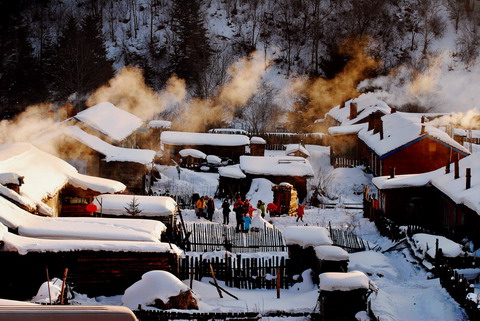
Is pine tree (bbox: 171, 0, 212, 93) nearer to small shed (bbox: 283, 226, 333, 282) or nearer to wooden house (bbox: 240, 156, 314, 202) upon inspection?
wooden house (bbox: 240, 156, 314, 202)

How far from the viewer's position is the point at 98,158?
33500 mm

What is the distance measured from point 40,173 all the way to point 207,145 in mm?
23723

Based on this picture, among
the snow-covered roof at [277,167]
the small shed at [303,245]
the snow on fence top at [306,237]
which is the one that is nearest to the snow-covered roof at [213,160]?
the snow-covered roof at [277,167]

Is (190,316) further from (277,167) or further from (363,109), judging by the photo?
(363,109)

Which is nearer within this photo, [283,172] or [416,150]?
[283,172]

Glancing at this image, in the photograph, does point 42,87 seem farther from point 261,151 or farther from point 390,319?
point 390,319

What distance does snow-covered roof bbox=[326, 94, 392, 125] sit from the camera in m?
51.0

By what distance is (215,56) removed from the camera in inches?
2982

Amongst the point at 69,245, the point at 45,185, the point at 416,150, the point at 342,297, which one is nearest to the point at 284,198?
the point at 416,150

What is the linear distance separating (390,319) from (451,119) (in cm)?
3988

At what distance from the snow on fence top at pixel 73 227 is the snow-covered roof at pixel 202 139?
27.5 metres

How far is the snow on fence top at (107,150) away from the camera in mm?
32812

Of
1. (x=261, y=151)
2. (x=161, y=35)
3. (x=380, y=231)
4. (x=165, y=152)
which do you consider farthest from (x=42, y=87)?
(x=380, y=231)

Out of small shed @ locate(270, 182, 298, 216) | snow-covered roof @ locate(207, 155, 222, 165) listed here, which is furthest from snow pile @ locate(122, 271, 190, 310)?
snow-covered roof @ locate(207, 155, 222, 165)
